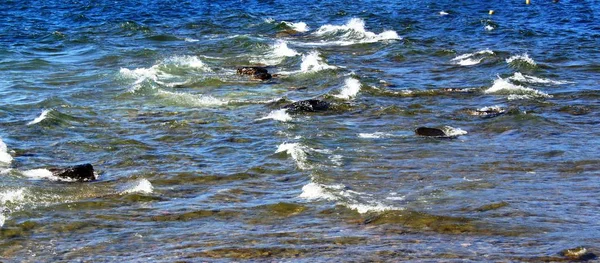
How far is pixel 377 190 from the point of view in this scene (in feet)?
52.0

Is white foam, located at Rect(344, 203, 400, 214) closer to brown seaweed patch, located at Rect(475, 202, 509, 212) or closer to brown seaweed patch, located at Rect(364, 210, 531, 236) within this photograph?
brown seaweed patch, located at Rect(364, 210, 531, 236)

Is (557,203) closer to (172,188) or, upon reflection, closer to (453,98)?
(172,188)

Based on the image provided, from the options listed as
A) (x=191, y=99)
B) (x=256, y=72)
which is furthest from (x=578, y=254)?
(x=256, y=72)

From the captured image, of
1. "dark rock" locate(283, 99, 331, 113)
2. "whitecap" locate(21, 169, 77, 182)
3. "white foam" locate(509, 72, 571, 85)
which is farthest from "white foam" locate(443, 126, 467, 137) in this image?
"whitecap" locate(21, 169, 77, 182)

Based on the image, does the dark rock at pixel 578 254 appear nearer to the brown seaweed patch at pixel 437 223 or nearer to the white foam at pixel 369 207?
the brown seaweed patch at pixel 437 223

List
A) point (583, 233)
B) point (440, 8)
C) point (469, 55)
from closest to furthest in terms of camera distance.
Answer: point (583, 233)
point (469, 55)
point (440, 8)

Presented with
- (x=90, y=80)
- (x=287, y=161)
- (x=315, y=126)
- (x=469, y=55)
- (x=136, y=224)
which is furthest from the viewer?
(x=469, y=55)

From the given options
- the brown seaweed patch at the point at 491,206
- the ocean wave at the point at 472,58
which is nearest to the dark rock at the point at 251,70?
the ocean wave at the point at 472,58

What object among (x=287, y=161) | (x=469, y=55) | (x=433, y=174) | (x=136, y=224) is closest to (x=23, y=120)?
(x=287, y=161)

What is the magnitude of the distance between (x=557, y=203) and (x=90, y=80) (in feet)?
57.0

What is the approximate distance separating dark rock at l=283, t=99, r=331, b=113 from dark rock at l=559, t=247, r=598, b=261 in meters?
11.3

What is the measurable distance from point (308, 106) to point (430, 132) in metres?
4.00

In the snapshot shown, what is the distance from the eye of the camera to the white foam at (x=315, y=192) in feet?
50.0

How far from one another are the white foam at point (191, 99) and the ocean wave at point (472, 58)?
30.7ft
